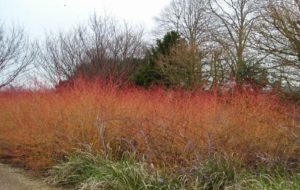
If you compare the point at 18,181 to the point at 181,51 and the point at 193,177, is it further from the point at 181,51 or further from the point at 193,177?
the point at 181,51

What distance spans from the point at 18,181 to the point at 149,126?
2391mm

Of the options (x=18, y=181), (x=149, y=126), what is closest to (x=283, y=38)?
(x=149, y=126)

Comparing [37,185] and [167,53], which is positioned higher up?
[167,53]

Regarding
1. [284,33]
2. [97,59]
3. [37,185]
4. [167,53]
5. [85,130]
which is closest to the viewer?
[37,185]

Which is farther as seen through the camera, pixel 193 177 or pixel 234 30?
pixel 234 30

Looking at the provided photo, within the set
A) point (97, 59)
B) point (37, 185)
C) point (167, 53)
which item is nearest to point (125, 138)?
point (37, 185)

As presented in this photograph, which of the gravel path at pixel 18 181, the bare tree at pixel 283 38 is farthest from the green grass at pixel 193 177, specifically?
the bare tree at pixel 283 38

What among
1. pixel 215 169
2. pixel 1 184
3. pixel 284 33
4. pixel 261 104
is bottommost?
pixel 1 184

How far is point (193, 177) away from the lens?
18.8 ft

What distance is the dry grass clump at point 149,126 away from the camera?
6426mm

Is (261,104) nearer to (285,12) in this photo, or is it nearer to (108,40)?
(285,12)

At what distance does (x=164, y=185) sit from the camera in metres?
5.79

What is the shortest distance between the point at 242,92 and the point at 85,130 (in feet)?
9.47

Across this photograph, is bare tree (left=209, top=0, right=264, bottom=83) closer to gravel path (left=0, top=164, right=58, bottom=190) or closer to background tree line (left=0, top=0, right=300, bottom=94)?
background tree line (left=0, top=0, right=300, bottom=94)
